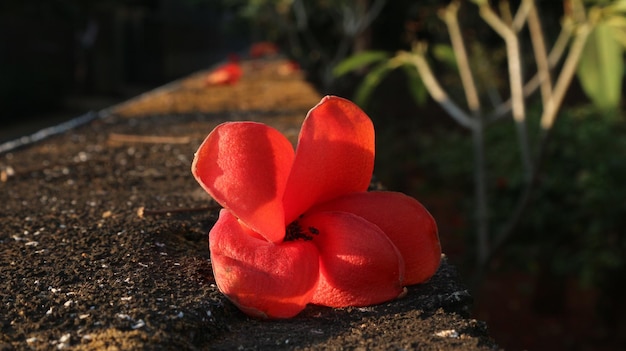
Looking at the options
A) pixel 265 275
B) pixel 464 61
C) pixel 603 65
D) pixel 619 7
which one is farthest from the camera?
pixel 464 61

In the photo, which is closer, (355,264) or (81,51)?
(355,264)

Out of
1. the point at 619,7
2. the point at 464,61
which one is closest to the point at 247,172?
the point at 619,7

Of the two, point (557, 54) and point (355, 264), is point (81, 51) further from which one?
point (355, 264)

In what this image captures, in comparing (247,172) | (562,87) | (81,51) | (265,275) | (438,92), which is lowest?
(81,51)

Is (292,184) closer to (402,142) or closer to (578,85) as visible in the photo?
(402,142)

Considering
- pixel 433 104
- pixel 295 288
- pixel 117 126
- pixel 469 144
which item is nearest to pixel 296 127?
pixel 117 126

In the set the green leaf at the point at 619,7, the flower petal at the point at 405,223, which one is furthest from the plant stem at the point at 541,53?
the flower petal at the point at 405,223
